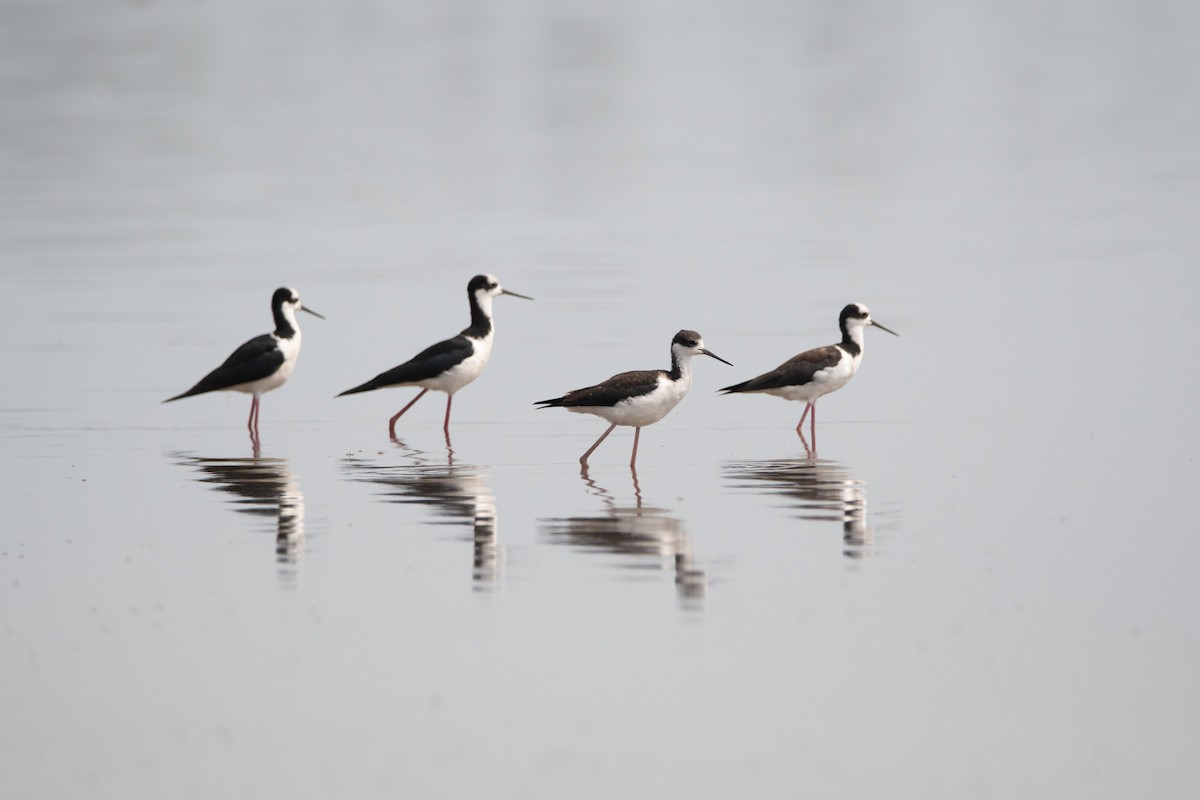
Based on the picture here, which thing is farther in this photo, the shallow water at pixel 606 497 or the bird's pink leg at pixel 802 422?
the bird's pink leg at pixel 802 422

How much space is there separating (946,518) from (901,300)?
40.1 feet

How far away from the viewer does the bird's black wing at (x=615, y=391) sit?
561 inches

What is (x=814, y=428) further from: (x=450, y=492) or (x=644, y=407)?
(x=450, y=492)

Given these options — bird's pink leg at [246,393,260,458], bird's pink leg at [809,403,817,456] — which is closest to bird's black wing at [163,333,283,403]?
bird's pink leg at [246,393,260,458]

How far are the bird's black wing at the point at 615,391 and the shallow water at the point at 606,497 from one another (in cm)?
48

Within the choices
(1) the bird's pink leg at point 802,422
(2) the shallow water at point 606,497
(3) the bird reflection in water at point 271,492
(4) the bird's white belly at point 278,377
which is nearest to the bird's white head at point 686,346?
(2) the shallow water at point 606,497

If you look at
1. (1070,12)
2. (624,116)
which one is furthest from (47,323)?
(1070,12)

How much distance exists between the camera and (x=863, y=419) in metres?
16.5

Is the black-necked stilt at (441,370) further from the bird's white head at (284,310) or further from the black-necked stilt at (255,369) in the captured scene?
the bird's white head at (284,310)

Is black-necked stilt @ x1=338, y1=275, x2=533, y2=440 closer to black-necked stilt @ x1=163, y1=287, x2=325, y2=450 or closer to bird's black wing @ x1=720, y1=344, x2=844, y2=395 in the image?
black-necked stilt @ x1=163, y1=287, x2=325, y2=450

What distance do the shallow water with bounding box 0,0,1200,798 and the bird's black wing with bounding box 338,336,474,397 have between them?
0.43m

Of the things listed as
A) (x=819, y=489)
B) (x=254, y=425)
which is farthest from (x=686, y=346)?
(x=254, y=425)

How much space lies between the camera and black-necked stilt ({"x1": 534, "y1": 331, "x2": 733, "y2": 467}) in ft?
46.8

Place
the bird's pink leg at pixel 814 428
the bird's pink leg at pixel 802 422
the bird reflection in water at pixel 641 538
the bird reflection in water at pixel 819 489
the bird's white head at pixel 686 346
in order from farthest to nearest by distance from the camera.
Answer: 1. the bird's pink leg at pixel 802 422
2. the bird's pink leg at pixel 814 428
3. the bird's white head at pixel 686 346
4. the bird reflection in water at pixel 819 489
5. the bird reflection in water at pixel 641 538
